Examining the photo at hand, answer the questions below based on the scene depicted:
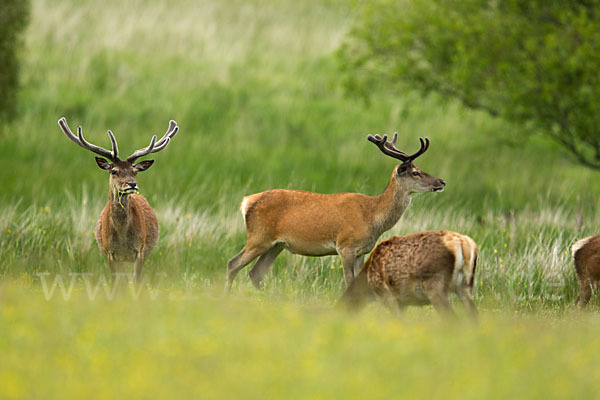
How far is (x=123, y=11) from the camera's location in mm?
28844

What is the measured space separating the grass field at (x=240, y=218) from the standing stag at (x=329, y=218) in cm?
47

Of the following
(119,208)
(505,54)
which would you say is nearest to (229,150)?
(505,54)

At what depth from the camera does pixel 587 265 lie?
413 inches

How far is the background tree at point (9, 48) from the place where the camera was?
1728 centimetres

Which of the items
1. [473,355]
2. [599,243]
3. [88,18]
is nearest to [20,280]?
[473,355]

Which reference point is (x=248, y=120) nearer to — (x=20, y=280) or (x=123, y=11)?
(x=123, y=11)

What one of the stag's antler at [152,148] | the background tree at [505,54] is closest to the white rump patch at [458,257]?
the stag's antler at [152,148]

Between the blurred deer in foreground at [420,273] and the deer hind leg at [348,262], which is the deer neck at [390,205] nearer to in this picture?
the deer hind leg at [348,262]

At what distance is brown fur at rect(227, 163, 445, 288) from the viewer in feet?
33.9

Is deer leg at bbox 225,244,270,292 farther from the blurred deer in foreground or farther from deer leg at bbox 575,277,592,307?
deer leg at bbox 575,277,592,307

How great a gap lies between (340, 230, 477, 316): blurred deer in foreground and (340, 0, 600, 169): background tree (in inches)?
324

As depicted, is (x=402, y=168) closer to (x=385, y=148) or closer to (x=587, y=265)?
(x=385, y=148)

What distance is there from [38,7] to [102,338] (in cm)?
2362

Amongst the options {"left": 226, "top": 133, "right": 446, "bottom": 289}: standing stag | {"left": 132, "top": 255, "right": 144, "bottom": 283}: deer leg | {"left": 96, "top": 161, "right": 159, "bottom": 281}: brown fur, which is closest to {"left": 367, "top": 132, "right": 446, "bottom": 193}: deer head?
{"left": 226, "top": 133, "right": 446, "bottom": 289}: standing stag
